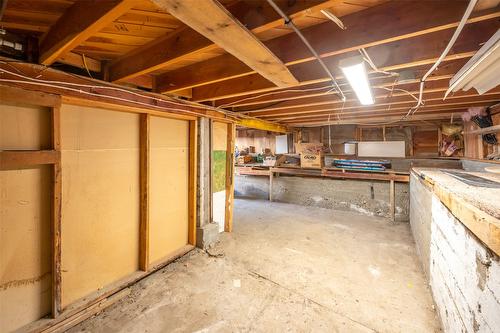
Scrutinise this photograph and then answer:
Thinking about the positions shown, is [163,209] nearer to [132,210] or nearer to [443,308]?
[132,210]

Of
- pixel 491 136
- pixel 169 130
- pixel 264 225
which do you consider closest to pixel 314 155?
pixel 264 225

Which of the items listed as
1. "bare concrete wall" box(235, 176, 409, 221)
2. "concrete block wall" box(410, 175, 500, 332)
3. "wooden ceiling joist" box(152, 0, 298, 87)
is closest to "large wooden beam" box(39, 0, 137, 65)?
"wooden ceiling joist" box(152, 0, 298, 87)

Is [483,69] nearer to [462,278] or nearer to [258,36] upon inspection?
[462,278]

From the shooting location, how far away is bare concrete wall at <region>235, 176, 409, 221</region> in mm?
4379

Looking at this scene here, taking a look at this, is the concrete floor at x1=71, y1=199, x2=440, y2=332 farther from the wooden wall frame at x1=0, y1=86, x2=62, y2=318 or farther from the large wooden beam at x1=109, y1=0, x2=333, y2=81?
the large wooden beam at x1=109, y1=0, x2=333, y2=81

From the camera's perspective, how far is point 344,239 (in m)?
3.33

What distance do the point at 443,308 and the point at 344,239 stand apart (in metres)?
1.75

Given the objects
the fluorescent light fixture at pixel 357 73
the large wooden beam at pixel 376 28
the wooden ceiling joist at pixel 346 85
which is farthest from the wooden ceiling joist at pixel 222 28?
the wooden ceiling joist at pixel 346 85

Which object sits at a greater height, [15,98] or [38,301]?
[15,98]

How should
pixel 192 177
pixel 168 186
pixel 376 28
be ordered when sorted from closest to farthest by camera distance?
pixel 376 28 → pixel 168 186 → pixel 192 177

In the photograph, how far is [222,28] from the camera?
1005 mm

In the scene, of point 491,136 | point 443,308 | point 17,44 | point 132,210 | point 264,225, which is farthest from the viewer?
point 264,225

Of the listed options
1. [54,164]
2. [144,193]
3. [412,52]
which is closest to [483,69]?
[412,52]

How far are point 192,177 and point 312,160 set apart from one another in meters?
3.06
